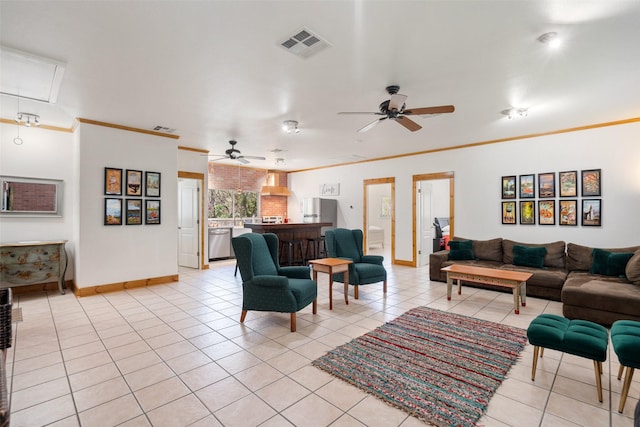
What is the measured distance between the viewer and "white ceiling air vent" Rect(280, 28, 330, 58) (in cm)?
248

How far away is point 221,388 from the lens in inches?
91.7

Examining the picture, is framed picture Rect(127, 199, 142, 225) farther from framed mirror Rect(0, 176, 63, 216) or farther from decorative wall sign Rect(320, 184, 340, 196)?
decorative wall sign Rect(320, 184, 340, 196)

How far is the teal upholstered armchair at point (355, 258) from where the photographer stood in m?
4.67

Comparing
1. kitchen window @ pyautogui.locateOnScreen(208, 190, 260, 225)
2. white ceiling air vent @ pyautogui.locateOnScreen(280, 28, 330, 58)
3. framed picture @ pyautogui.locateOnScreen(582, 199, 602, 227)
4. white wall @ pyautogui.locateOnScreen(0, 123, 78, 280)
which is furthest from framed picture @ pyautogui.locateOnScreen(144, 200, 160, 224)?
framed picture @ pyautogui.locateOnScreen(582, 199, 602, 227)

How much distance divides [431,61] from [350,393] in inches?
118

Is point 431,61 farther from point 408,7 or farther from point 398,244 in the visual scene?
point 398,244

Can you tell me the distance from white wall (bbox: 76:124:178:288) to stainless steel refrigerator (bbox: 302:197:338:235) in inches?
159

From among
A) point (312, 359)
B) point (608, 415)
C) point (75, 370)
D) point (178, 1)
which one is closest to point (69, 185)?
point (75, 370)

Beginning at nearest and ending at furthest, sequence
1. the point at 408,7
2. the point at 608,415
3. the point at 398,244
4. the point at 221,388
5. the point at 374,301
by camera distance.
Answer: the point at 608,415, the point at 408,7, the point at 221,388, the point at 374,301, the point at 398,244

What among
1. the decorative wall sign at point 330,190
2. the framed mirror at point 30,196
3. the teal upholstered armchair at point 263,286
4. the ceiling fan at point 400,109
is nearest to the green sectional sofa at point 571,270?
the ceiling fan at point 400,109

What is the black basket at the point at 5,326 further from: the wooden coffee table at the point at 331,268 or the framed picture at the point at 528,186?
the framed picture at the point at 528,186

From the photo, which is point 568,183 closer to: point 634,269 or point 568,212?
point 568,212

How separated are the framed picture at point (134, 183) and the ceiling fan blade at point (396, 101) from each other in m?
4.44

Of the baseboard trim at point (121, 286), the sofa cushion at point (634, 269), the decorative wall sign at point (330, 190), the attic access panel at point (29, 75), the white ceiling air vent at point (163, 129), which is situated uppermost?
the white ceiling air vent at point (163, 129)
